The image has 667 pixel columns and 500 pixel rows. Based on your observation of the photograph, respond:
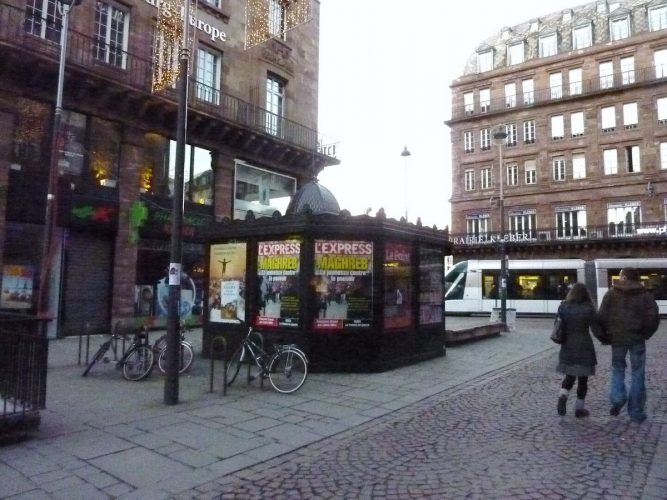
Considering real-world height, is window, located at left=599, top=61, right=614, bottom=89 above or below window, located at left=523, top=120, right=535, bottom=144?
above

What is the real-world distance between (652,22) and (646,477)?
45.9 metres

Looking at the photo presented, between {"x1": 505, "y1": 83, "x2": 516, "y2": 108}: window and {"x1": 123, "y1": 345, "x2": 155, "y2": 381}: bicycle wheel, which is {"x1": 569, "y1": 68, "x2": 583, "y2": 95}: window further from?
{"x1": 123, "y1": 345, "x2": 155, "y2": 381}: bicycle wheel

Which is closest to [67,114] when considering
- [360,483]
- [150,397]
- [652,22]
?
[150,397]

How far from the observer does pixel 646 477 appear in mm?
4355

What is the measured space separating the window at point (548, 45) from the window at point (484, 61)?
172 inches

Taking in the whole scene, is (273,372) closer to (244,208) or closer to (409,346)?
(409,346)

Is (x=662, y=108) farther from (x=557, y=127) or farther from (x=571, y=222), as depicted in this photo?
(x=571, y=222)

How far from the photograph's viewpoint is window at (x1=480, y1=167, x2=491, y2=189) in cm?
4303

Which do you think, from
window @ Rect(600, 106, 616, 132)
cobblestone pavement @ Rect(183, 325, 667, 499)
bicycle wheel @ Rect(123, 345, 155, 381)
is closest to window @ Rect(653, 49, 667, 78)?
window @ Rect(600, 106, 616, 132)

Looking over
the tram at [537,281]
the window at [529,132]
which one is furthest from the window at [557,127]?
the tram at [537,281]

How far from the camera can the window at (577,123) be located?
4022cm

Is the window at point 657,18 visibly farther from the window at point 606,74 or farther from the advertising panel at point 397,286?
the advertising panel at point 397,286

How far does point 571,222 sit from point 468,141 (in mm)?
11379

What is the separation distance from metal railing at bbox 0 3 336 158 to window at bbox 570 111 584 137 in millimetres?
26482
